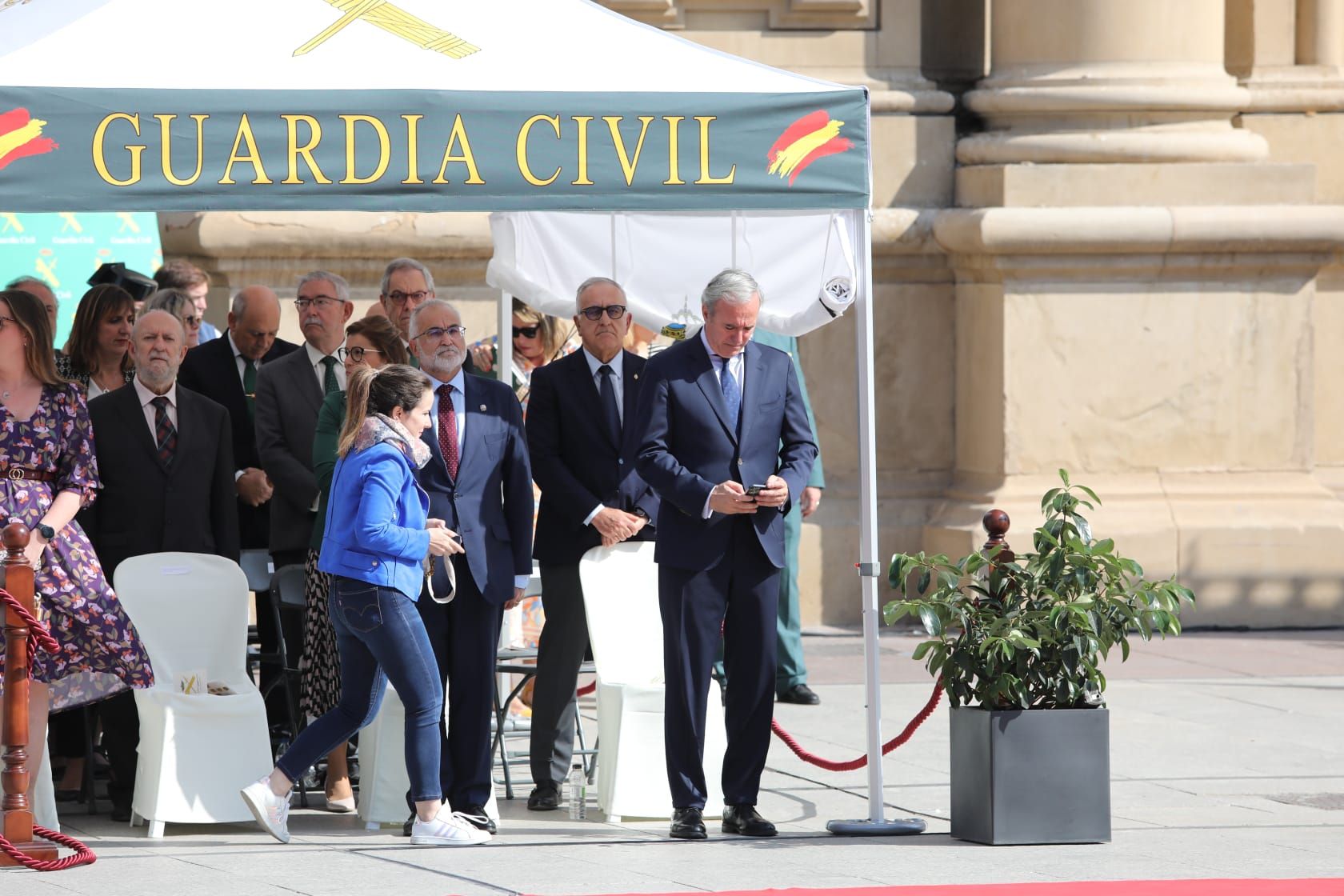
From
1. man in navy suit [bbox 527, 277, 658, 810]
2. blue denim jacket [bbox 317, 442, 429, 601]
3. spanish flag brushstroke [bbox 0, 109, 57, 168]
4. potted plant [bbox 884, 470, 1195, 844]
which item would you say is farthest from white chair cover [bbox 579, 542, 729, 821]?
spanish flag brushstroke [bbox 0, 109, 57, 168]

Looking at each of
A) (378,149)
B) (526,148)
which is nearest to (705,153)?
(526,148)

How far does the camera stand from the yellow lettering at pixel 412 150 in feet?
24.8

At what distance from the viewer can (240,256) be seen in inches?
526

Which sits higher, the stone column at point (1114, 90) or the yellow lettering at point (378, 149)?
the stone column at point (1114, 90)

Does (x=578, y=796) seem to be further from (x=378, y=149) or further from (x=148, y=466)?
(x=378, y=149)

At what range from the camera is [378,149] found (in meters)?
7.56

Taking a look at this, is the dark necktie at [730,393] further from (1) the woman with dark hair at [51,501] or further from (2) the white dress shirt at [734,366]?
(1) the woman with dark hair at [51,501]

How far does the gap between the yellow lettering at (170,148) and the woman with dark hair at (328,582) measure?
128 cm

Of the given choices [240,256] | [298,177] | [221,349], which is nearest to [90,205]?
[298,177]

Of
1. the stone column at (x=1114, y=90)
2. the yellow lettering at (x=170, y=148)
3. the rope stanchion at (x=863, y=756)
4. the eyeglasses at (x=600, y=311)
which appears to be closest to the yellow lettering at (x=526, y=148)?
the yellow lettering at (x=170, y=148)

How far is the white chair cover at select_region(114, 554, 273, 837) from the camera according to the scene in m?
7.97

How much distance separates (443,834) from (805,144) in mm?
2761

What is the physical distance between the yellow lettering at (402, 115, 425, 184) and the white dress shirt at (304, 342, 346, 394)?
5.66ft

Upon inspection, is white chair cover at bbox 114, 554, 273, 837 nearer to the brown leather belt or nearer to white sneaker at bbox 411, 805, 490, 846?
the brown leather belt
